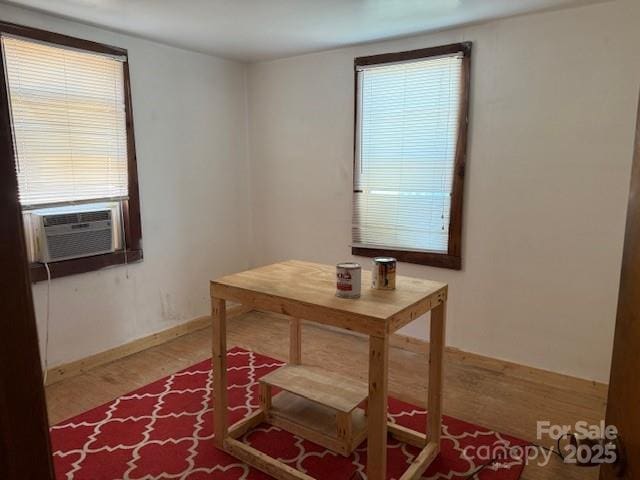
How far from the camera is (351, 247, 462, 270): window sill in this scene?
319 centimetres

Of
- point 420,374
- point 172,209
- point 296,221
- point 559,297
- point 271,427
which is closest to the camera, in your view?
point 271,427

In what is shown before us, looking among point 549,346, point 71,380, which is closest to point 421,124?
point 549,346

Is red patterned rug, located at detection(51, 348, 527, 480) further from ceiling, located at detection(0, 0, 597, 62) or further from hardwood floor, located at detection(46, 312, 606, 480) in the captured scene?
ceiling, located at detection(0, 0, 597, 62)

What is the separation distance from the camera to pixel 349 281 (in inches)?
74.5

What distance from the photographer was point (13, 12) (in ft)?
8.43

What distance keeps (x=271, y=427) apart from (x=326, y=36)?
257 cm

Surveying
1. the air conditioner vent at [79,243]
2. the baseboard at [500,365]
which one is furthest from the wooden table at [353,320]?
the air conditioner vent at [79,243]

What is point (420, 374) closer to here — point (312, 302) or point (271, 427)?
point (271, 427)

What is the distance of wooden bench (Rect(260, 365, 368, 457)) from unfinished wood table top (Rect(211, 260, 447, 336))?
597mm

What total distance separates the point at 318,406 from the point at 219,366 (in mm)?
Result: 629

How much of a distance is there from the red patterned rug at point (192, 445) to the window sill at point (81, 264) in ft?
2.95

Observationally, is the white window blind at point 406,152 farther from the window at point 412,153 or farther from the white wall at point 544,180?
the white wall at point 544,180

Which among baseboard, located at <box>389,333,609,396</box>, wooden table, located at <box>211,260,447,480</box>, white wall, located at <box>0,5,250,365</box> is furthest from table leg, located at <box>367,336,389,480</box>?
white wall, located at <box>0,5,250,365</box>

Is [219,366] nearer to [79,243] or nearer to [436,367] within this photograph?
[436,367]
